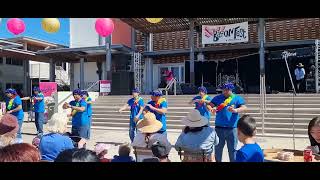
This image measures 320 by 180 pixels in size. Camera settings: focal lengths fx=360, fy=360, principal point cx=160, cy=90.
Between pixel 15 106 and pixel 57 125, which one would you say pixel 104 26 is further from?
pixel 57 125

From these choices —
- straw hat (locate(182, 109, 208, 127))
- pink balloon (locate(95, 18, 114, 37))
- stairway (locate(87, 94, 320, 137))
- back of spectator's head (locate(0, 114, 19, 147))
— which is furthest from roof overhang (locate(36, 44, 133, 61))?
back of spectator's head (locate(0, 114, 19, 147))

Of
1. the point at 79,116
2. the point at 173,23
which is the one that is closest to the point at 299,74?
the point at 173,23

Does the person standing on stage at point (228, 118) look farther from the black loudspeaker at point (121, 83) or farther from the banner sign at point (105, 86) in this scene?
the black loudspeaker at point (121, 83)

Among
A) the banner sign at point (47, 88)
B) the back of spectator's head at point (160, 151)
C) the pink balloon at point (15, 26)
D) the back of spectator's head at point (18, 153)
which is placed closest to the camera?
the back of spectator's head at point (18, 153)

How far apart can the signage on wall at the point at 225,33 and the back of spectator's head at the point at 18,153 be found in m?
16.5

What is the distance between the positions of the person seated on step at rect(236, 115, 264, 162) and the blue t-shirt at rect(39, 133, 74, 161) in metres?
1.83

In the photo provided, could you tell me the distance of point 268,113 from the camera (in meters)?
11.9

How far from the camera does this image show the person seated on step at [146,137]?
4.05m

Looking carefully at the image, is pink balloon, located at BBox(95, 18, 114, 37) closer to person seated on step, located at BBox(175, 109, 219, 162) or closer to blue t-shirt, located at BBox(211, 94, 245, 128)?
blue t-shirt, located at BBox(211, 94, 245, 128)

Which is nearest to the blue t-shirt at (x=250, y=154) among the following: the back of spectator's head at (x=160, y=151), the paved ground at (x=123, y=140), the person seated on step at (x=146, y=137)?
the back of spectator's head at (x=160, y=151)

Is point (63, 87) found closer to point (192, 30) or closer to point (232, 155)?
point (192, 30)

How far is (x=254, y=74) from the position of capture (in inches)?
711

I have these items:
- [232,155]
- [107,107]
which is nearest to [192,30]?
[107,107]
